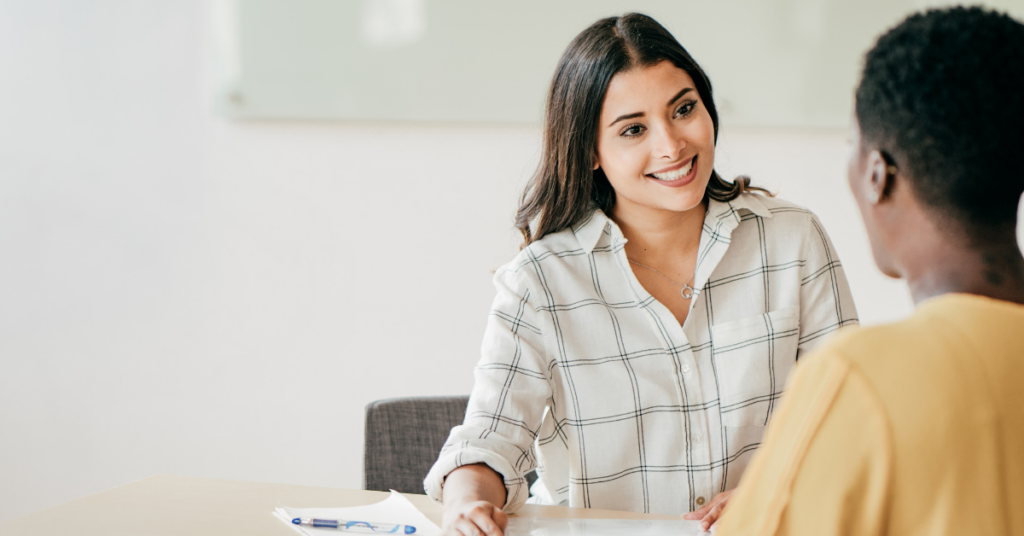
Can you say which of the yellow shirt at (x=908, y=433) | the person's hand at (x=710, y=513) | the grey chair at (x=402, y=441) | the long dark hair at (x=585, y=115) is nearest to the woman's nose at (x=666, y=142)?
the long dark hair at (x=585, y=115)

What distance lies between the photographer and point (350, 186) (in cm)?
222

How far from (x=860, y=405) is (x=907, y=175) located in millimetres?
201

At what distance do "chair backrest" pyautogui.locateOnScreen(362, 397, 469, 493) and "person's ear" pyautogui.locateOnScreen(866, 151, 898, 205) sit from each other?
110 centimetres

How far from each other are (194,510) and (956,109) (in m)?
1.09

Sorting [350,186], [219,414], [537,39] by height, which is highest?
[537,39]

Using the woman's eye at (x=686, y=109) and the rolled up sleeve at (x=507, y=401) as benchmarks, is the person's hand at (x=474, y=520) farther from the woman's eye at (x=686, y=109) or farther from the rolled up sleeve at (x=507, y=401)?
the woman's eye at (x=686, y=109)

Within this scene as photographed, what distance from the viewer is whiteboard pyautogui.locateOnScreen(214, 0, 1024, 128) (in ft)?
7.10

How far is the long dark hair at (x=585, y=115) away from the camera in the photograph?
4.43 ft

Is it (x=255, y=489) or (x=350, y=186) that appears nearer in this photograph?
(x=255, y=489)

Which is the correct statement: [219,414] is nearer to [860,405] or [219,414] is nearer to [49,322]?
[49,322]

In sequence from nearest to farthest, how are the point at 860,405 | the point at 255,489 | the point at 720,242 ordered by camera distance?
the point at 860,405 < the point at 255,489 < the point at 720,242

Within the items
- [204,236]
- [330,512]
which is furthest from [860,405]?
[204,236]

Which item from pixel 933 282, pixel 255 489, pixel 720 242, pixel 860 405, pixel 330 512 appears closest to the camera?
pixel 860 405

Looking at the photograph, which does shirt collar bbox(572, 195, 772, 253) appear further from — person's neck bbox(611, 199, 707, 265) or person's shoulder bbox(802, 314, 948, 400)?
person's shoulder bbox(802, 314, 948, 400)
